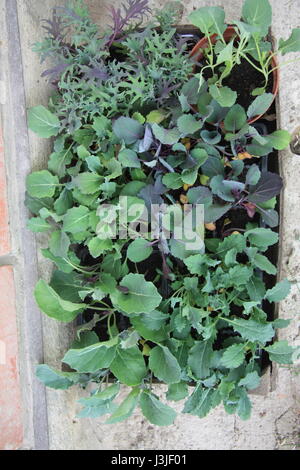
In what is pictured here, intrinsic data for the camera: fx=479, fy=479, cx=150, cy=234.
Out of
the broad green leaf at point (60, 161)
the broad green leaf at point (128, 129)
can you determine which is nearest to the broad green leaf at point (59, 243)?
the broad green leaf at point (60, 161)

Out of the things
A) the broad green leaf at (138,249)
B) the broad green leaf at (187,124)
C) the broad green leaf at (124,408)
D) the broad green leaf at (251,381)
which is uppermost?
the broad green leaf at (187,124)

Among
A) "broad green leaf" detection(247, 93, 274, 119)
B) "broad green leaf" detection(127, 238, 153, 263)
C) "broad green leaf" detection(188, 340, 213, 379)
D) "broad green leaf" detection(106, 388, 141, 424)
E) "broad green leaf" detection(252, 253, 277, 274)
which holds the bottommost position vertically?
"broad green leaf" detection(106, 388, 141, 424)

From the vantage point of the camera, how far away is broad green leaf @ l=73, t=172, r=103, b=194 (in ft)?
3.04

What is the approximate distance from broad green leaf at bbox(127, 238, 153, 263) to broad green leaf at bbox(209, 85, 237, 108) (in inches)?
11.9

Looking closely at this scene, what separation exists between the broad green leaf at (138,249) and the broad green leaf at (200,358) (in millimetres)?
207

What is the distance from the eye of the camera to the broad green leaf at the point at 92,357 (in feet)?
3.01

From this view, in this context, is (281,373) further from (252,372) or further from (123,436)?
(123,436)

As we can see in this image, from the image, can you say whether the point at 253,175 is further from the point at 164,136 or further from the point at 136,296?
the point at 136,296

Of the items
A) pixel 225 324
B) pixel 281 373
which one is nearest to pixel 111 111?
pixel 225 324

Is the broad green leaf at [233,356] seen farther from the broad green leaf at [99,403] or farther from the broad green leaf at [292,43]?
the broad green leaf at [292,43]

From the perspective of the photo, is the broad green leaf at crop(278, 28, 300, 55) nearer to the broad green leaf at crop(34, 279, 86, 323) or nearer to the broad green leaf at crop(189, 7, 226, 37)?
the broad green leaf at crop(189, 7, 226, 37)

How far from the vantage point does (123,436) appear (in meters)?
1.22

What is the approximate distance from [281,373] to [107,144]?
71 cm

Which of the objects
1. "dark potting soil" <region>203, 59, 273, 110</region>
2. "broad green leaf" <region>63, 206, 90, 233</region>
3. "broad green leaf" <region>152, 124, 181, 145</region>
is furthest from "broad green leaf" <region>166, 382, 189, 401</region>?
"dark potting soil" <region>203, 59, 273, 110</region>
